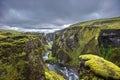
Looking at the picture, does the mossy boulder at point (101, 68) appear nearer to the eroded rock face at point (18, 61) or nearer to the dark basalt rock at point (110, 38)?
the eroded rock face at point (18, 61)

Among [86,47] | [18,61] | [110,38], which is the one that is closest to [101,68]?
[18,61]

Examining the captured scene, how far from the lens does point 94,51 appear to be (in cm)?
14888

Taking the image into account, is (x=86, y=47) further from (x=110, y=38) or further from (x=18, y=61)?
(x=18, y=61)

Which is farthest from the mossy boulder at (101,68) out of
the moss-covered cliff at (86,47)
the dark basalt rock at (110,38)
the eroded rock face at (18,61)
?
the dark basalt rock at (110,38)

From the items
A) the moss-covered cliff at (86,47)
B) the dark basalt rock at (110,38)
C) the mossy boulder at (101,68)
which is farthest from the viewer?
the dark basalt rock at (110,38)

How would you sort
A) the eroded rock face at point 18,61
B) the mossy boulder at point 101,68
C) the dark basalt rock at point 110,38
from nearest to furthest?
1. the mossy boulder at point 101,68
2. the eroded rock face at point 18,61
3. the dark basalt rock at point 110,38

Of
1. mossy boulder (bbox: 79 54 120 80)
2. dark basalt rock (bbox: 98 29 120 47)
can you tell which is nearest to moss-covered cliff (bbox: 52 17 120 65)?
dark basalt rock (bbox: 98 29 120 47)

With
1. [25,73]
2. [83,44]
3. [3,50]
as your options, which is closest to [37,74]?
[25,73]

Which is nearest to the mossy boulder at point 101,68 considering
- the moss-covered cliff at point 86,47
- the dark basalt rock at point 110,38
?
the moss-covered cliff at point 86,47

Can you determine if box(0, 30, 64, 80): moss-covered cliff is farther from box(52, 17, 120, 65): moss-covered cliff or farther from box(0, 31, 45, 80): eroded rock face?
box(52, 17, 120, 65): moss-covered cliff

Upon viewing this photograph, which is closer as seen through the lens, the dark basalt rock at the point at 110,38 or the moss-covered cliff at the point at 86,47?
the moss-covered cliff at the point at 86,47

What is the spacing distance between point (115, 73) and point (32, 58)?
21529 mm

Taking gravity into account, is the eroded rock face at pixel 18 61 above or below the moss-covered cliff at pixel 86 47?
above

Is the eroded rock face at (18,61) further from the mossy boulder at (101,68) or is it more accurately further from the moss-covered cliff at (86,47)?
the moss-covered cliff at (86,47)
